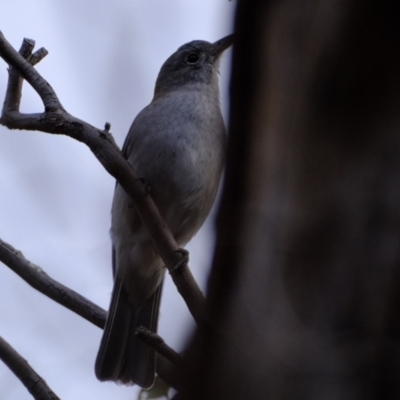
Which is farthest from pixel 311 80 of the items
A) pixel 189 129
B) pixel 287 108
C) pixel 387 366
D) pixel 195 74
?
pixel 195 74

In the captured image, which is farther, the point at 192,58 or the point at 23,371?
the point at 192,58

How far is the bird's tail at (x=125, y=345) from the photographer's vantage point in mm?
4059

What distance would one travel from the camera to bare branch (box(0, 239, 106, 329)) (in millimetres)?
3467

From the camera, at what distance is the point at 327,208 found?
1.28 m

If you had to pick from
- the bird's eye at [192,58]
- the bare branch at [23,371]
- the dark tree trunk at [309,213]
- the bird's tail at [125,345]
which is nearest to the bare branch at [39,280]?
the bare branch at [23,371]

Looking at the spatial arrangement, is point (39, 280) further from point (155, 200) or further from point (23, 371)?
point (155, 200)

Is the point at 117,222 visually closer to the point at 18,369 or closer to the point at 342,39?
the point at 18,369

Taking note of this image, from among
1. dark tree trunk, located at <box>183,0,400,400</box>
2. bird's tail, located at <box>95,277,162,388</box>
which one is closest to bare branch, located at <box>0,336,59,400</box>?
bird's tail, located at <box>95,277,162,388</box>

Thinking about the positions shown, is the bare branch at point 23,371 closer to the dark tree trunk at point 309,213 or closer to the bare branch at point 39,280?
the bare branch at point 39,280

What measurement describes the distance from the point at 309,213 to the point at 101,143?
2.05m

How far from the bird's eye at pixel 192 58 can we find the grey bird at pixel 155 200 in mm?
595

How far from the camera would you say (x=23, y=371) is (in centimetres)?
305

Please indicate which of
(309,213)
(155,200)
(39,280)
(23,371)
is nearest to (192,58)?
(155,200)

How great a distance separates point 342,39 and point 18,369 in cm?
237
